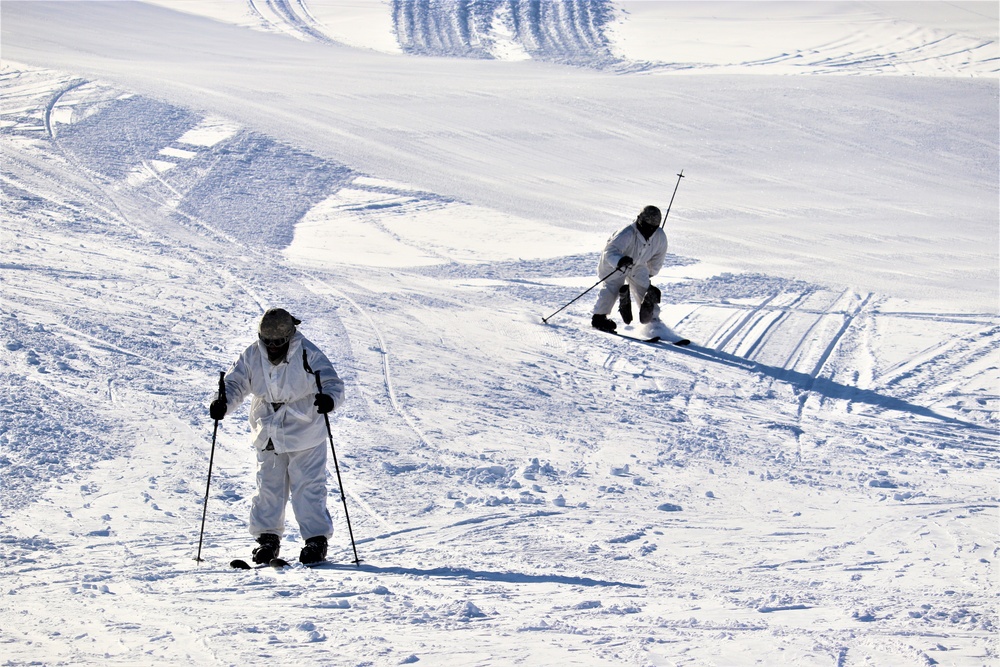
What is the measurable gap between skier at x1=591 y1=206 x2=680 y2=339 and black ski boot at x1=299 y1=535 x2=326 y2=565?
4.88 metres

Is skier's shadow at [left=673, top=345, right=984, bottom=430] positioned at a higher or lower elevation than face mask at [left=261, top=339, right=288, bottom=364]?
lower

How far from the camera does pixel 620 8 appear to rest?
24703mm

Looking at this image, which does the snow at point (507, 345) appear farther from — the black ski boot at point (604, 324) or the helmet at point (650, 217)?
the helmet at point (650, 217)

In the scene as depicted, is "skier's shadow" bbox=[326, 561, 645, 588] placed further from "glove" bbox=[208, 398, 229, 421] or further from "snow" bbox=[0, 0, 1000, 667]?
"glove" bbox=[208, 398, 229, 421]

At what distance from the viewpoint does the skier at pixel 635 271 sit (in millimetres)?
9977

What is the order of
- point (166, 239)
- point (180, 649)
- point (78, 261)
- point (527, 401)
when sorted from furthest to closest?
1. point (166, 239)
2. point (78, 261)
3. point (527, 401)
4. point (180, 649)

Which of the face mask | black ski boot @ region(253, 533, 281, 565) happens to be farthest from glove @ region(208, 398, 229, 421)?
black ski boot @ region(253, 533, 281, 565)

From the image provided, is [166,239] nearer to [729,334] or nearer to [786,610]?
[729,334]

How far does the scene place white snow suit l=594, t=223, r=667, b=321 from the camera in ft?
32.9

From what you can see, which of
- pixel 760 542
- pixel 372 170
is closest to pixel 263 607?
pixel 760 542

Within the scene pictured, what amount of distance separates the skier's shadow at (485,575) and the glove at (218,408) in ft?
3.13

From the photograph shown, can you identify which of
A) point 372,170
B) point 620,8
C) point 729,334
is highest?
point 620,8

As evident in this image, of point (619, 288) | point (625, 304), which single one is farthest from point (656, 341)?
point (619, 288)

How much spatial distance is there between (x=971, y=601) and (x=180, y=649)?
3.63m
